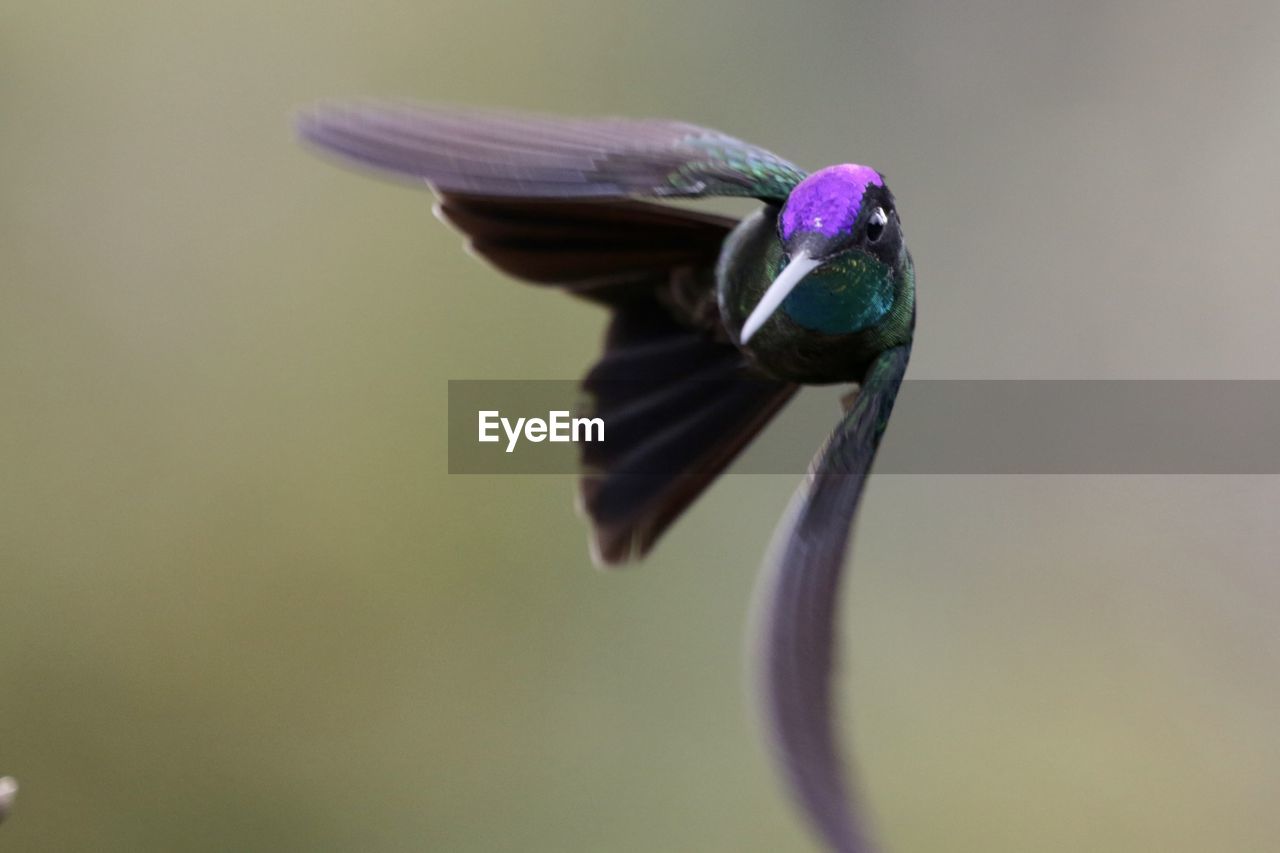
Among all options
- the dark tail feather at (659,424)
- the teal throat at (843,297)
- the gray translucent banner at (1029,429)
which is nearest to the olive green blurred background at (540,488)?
the gray translucent banner at (1029,429)

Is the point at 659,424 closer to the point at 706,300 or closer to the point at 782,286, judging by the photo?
the point at 706,300

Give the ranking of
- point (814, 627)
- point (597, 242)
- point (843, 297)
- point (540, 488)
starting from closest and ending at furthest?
point (814, 627) → point (843, 297) → point (597, 242) → point (540, 488)

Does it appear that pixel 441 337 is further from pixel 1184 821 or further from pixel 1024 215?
pixel 1184 821

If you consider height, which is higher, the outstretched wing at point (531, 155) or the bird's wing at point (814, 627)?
the outstretched wing at point (531, 155)

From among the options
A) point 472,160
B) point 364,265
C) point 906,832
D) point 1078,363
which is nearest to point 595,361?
point 472,160

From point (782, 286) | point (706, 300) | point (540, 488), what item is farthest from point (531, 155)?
point (540, 488)

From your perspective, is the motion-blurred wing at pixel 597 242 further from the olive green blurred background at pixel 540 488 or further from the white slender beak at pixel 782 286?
the olive green blurred background at pixel 540 488

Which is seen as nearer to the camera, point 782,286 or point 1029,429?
point 782,286
